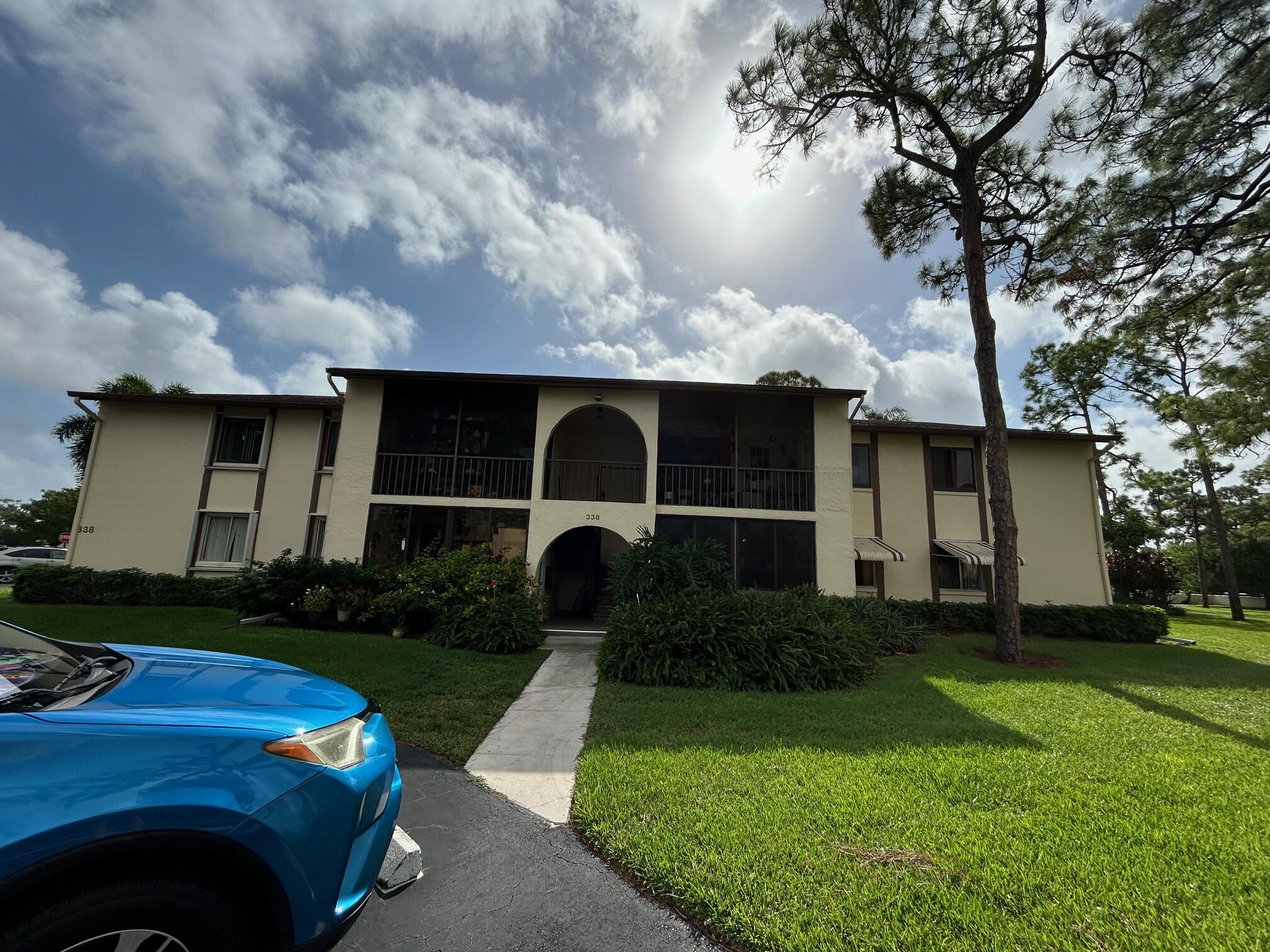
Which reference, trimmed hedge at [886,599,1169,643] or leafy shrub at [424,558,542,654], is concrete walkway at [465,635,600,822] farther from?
trimmed hedge at [886,599,1169,643]

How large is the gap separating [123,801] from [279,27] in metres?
9.63

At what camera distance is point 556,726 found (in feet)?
18.0

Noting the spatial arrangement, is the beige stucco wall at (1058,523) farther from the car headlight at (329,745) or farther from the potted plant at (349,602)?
the car headlight at (329,745)

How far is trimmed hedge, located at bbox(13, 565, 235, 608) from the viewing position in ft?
39.0

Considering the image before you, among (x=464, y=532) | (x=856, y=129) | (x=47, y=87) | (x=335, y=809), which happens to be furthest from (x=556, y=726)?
(x=856, y=129)

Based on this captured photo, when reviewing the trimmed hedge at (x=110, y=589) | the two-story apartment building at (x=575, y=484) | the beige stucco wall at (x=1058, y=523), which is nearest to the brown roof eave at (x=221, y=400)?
the two-story apartment building at (x=575, y=484)

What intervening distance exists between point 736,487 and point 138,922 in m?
11.9

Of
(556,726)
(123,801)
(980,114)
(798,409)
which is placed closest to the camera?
(123,801)

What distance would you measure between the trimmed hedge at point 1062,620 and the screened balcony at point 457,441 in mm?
10357

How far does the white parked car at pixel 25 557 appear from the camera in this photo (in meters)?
21.3

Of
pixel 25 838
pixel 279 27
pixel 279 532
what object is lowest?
pixel 25 838

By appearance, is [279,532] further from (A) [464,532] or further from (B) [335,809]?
(B) [335,809]

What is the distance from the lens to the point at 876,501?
14922 mm

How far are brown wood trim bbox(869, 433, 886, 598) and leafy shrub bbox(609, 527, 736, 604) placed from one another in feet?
22.8
